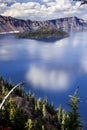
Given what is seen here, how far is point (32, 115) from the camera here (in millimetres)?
137500

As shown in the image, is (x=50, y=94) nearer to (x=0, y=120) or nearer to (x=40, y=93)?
(x=40, y=93)

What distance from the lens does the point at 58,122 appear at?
132000 millimetres

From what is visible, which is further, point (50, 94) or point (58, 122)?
point (50, 94)

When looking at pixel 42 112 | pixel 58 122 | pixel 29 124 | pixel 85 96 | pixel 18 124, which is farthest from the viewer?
pixel 85 96

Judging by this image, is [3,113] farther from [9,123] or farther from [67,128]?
[67,128]

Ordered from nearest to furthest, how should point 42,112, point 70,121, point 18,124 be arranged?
point 70,121 < point 18,124 < point 42,112

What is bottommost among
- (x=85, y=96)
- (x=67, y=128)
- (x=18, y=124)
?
(x=85, y=96)

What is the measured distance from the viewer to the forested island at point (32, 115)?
102 feet

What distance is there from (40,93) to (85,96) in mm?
27950

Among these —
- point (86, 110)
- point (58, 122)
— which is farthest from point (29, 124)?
point (86, 110)

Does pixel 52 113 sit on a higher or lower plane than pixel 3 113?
lower

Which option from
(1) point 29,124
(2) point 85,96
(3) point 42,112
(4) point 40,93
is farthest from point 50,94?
(1) point 29,124

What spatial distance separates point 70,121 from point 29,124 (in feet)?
122

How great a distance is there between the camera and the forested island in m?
31.2
